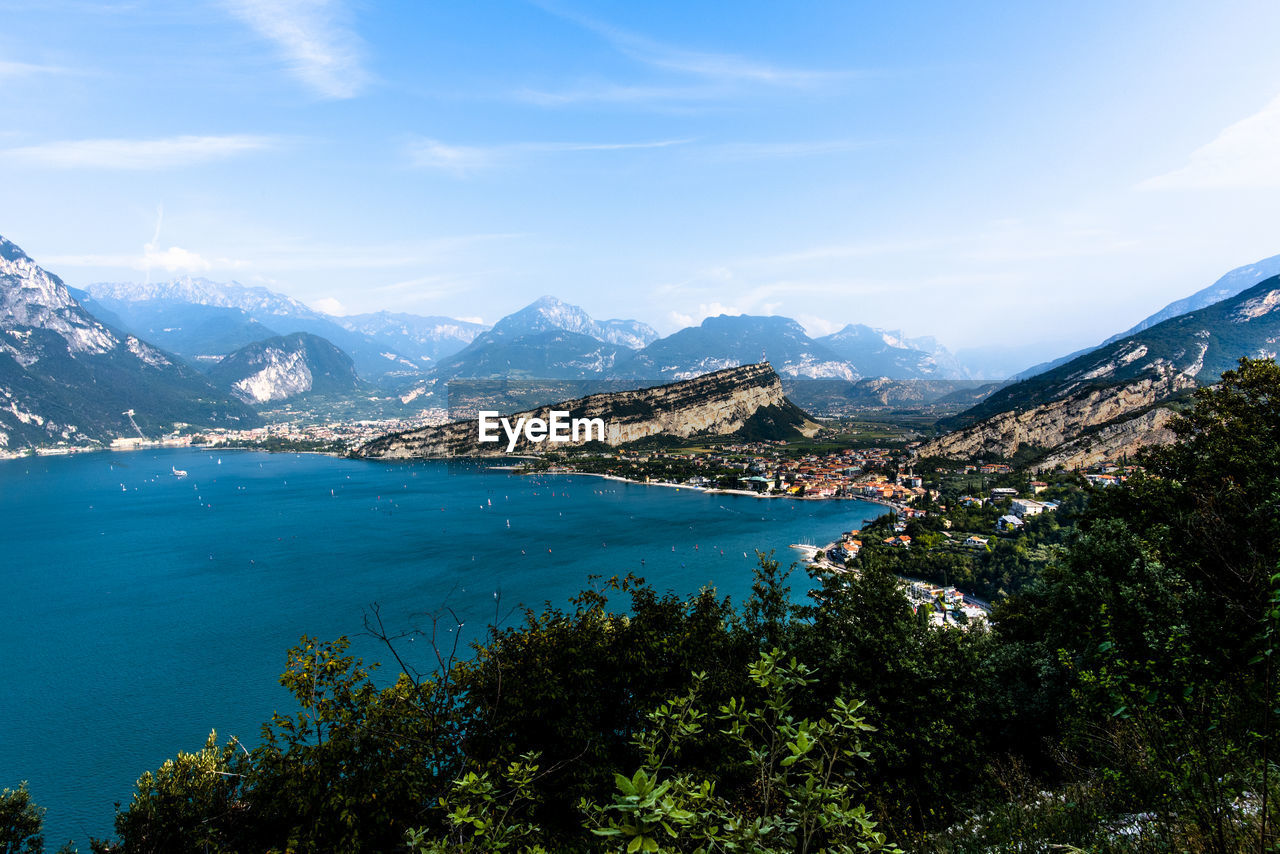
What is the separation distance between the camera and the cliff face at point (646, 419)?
366ft

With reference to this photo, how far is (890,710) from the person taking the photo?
902 cm

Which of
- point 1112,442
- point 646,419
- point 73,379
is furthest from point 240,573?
point 73,379

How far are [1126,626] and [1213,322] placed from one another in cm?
15379

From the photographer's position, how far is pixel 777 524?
52.4 metres

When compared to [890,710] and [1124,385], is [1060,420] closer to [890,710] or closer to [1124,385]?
[1124,385]

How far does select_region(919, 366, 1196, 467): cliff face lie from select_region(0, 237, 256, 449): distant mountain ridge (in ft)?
602

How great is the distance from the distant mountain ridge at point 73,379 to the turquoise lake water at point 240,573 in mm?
57533

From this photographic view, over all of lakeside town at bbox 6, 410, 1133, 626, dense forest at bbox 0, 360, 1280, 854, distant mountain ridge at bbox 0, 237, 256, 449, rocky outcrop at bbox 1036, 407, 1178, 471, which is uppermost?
distant mountain ridge at bbox 0, 237, 256, 449

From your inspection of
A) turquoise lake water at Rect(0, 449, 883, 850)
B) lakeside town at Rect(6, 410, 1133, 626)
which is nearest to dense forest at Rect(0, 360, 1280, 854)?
lakeside town at Rect(6, 410, 1133, 626)

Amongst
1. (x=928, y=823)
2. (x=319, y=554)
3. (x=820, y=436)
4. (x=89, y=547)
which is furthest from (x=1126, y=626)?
(x=820, y=436)

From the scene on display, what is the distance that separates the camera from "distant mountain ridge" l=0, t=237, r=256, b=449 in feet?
397

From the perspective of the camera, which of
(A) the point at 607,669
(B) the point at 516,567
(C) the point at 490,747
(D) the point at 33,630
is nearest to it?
(C) the point at 490,747

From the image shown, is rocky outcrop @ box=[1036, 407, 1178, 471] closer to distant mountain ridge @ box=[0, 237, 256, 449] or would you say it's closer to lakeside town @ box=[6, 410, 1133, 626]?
lakeside town @ box=[6, 410, 1133, 626]

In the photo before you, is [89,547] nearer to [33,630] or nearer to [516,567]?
[33,630]
